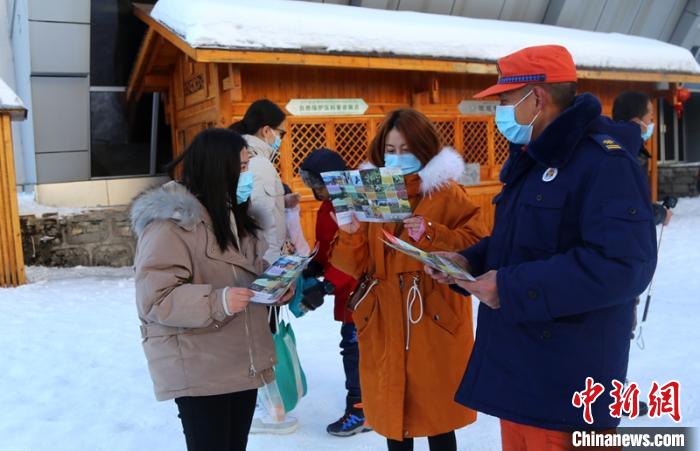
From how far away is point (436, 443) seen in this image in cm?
254

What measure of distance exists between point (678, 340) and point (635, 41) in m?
9.83

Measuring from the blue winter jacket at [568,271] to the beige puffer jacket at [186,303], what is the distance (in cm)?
89

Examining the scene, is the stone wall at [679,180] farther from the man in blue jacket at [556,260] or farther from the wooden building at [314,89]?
the man in blue jacket at [556,260]

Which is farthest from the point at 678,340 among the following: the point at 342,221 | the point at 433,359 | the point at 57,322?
the point at 57,322

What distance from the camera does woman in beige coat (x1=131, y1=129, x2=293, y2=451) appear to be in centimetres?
218

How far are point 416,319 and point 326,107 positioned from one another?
6561mm

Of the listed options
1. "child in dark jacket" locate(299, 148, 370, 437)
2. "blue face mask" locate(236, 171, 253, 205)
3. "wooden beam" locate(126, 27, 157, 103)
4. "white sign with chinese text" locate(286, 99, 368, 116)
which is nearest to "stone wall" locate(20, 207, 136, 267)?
"wooden beam" locate(126, 27, 157, 103)

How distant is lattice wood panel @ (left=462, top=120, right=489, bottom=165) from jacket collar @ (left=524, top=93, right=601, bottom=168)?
28.0 ft

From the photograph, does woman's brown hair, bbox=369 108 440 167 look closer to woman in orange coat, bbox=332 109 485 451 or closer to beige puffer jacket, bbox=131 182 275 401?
woman in orange coat, bbox=332 109 485 451

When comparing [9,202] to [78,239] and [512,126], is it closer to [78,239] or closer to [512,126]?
[78,239]

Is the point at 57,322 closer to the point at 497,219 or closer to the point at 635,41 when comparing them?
the point at 497,219

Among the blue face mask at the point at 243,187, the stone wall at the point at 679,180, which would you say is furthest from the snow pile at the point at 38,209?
the stone wall at the point at 679,180

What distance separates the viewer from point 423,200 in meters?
2.58


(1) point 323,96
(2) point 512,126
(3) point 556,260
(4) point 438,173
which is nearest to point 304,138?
(1) point 323,96
